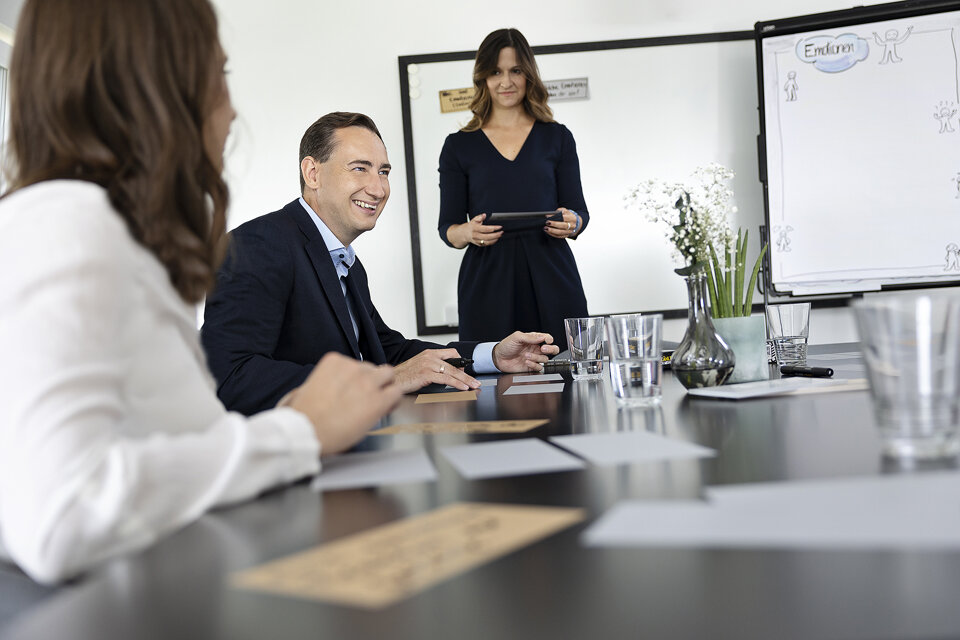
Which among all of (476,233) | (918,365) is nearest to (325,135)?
(476,233)

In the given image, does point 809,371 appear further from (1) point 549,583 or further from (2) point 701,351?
(1) point 549,583

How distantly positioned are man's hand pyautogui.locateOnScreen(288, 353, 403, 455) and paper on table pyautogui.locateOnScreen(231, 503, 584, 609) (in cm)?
27

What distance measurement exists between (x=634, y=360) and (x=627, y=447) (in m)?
0.35

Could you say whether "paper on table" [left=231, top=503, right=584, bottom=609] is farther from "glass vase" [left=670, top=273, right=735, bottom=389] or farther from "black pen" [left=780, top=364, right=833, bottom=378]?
"black pen" [left=780, top=364, right=833, bottom=378]

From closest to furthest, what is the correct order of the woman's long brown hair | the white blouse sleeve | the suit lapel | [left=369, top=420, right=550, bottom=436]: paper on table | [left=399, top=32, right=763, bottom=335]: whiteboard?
1. the white blouse sleeve
2. [left=369, top=420, right=550, bottom=436]: paper on table
3. the suit lapel
4. the woman's long brown hair
5. [left=399, top=32, right=763, bottom=335]: whiteboard

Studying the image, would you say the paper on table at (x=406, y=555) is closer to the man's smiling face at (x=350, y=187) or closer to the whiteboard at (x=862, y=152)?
the man's smiling face at (x=350, y=187)

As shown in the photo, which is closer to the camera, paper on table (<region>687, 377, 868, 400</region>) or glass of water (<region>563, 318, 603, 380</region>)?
paper on table (<region>687, 377, 868, 400</region>)

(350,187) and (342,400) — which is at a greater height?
(350,187)

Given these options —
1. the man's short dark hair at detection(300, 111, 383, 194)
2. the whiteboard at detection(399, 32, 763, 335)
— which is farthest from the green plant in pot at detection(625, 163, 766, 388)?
the whiteboard at detection(399, 32, 763, 335)

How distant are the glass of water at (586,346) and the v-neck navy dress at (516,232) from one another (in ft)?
3.97

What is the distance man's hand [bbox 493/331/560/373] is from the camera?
192 centimetres

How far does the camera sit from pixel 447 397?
1468mm

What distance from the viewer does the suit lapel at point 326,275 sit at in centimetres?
189

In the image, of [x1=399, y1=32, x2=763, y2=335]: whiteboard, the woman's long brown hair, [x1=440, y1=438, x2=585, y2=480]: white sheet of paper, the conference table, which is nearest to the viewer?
the conference table
